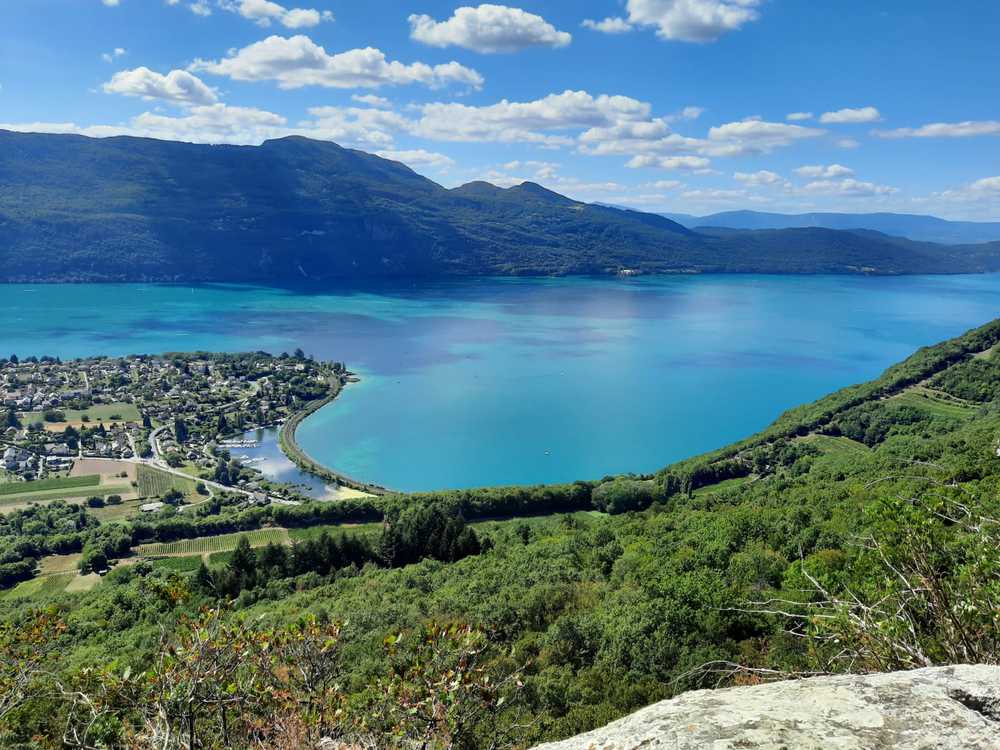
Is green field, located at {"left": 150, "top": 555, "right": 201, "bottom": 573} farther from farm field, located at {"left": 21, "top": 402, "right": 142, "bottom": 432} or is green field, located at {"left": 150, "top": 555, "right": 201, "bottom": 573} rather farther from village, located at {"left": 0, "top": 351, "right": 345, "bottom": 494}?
farm field, located at {"left": 21, "top": 402, "right": 142, "bottom": 432}

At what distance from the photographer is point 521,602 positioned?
1355cm

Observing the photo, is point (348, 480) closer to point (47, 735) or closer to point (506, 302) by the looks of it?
point (47, 735)

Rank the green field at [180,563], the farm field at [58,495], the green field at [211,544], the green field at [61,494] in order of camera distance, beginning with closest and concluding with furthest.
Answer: the green field at [180,563] < the green field at [211,544] < the farm field at [58,495] < the green field at [61,494]

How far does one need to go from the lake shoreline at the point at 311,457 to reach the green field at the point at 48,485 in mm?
12624

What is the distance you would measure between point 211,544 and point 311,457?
1495 centimetres

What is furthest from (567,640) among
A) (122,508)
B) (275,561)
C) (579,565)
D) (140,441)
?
(140,441)

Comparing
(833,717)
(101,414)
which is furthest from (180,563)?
(101,414)

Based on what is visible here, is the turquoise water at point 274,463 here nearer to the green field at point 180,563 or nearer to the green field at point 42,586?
the green field at point 180,563

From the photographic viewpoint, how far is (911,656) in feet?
12.5

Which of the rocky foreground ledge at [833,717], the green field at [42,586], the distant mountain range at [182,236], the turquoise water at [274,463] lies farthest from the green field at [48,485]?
the distant mountain range at [182,236]

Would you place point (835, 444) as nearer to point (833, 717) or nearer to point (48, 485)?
point (833, 717)

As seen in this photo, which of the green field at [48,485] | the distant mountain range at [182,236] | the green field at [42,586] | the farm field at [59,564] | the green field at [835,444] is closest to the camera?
the green field at [42,586]

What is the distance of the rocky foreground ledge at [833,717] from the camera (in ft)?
7.93

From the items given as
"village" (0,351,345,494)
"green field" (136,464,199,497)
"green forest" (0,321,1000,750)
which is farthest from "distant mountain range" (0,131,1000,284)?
"green forest" (0,321,1000,750)
